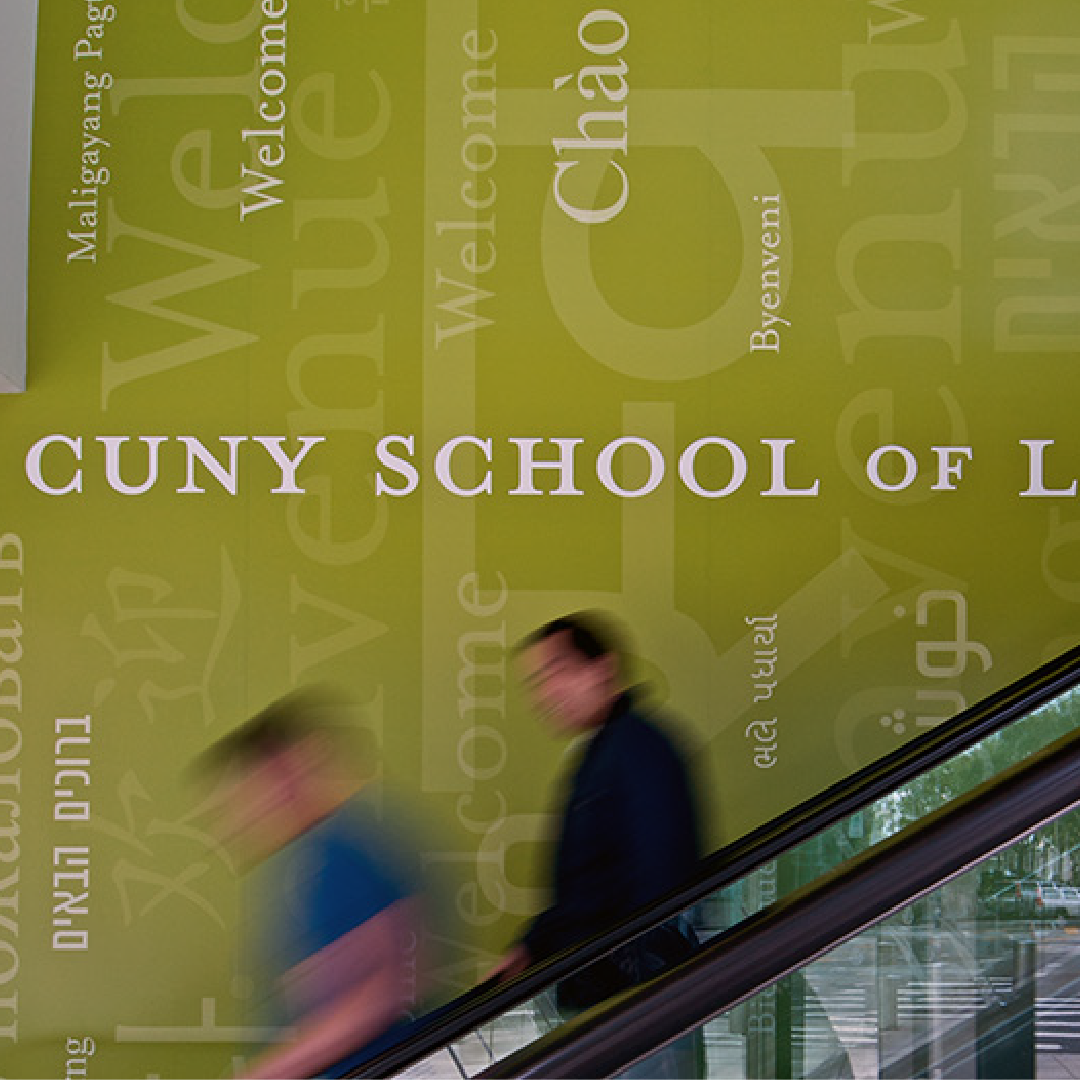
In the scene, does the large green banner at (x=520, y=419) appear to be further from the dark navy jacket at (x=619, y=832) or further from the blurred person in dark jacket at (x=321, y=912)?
the blurred person in dark jacket at (x=321, y=912)

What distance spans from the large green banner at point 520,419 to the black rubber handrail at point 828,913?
3.09 m

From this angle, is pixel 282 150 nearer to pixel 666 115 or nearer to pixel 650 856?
pixel 666 115

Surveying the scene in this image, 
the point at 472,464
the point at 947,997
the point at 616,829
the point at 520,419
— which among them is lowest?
the point at 616,829

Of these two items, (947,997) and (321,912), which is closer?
(947,997)

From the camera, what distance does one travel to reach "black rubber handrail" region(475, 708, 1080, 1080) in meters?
1.17

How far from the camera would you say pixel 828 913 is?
118cm

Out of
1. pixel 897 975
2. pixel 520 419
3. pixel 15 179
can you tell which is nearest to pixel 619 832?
pixel 897 975

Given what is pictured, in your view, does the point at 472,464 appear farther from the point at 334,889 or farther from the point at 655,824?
the point at 334,889

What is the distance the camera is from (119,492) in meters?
4.34

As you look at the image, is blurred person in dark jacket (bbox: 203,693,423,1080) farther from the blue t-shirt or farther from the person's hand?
the person's hand

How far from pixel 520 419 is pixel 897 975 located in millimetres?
3048

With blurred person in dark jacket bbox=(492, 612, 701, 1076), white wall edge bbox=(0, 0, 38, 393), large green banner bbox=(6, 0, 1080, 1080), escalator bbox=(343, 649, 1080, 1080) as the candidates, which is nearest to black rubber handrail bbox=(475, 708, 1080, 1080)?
escalator bbox=(343, 649, 1080, 1080)

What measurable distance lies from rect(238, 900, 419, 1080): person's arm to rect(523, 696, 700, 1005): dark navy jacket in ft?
1.62

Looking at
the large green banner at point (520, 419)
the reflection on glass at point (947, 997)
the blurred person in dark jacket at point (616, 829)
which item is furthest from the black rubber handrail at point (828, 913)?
the large green banner at point (520, 419)
